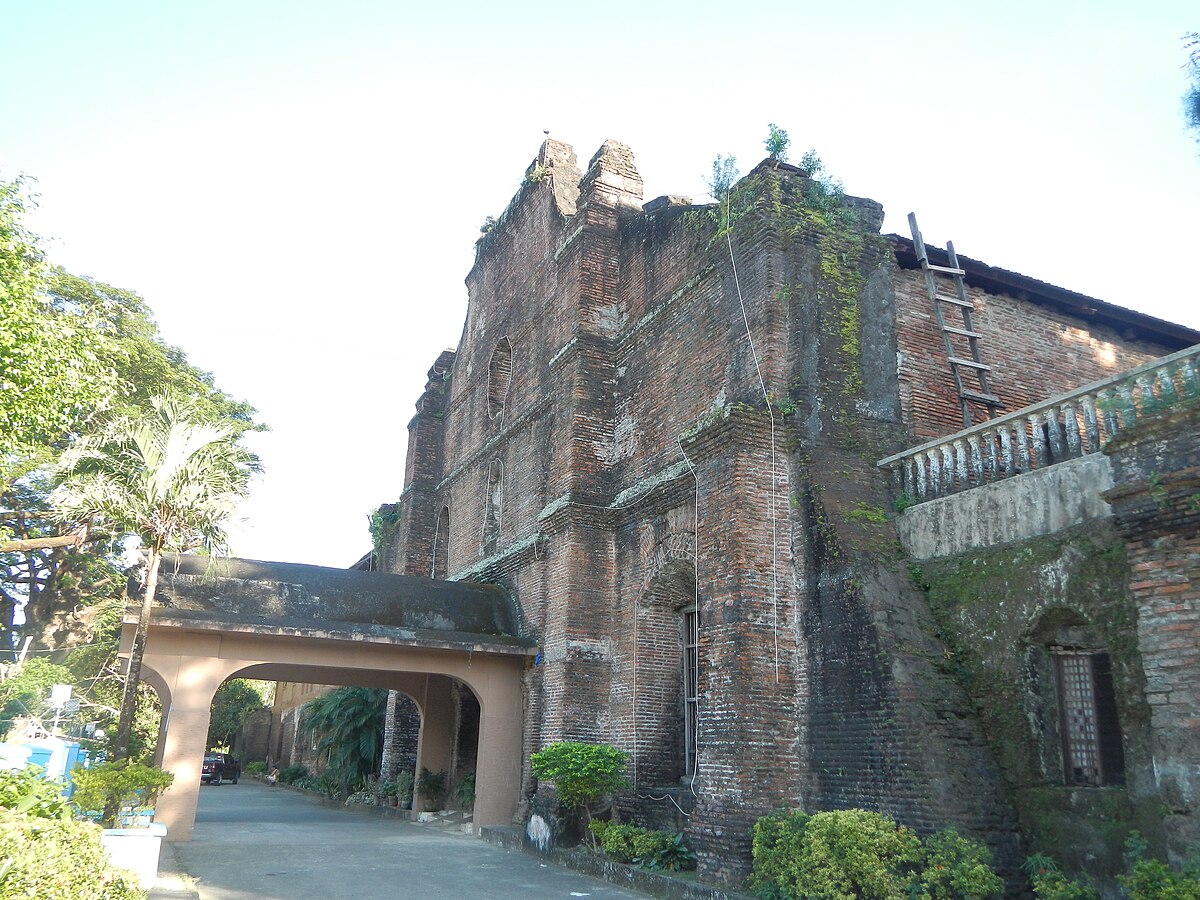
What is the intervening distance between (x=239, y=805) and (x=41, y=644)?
21.8 feet

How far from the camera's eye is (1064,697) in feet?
26.4

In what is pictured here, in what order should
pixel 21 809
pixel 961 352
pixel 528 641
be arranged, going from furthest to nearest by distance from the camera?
pixel 528 641
pixel 961 352
pixel 21 809

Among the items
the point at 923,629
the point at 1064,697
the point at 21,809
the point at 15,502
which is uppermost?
the point at 15,502

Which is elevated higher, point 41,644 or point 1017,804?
point 41,644

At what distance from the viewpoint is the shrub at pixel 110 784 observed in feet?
30.6

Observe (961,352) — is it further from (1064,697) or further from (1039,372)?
(1064,697)

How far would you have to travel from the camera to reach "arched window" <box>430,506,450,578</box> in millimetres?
20141

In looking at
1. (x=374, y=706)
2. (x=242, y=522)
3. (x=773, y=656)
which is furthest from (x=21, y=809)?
(x=374, y=706)

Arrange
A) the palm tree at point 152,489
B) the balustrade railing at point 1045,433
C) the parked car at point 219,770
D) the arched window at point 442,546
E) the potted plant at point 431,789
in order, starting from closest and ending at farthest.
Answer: the balustrade railing at point 1045,433 < the palm tree at point 152,489 < the potted plant at point 431,789 < the arched window at point 442,546 < the parked car at point 219,770

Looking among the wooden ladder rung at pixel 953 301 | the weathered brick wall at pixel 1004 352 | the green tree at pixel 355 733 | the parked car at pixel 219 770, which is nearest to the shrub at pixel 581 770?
the weathered brick wall at pixel 1004 352

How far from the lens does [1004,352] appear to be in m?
12.2

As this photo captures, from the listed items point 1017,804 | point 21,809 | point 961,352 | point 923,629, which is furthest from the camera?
point 961,352

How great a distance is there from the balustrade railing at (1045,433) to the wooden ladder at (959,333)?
1.69m

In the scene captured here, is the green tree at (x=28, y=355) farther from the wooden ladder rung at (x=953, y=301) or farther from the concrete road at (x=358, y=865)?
the wooden ladder rung at (x=953, y=301)
